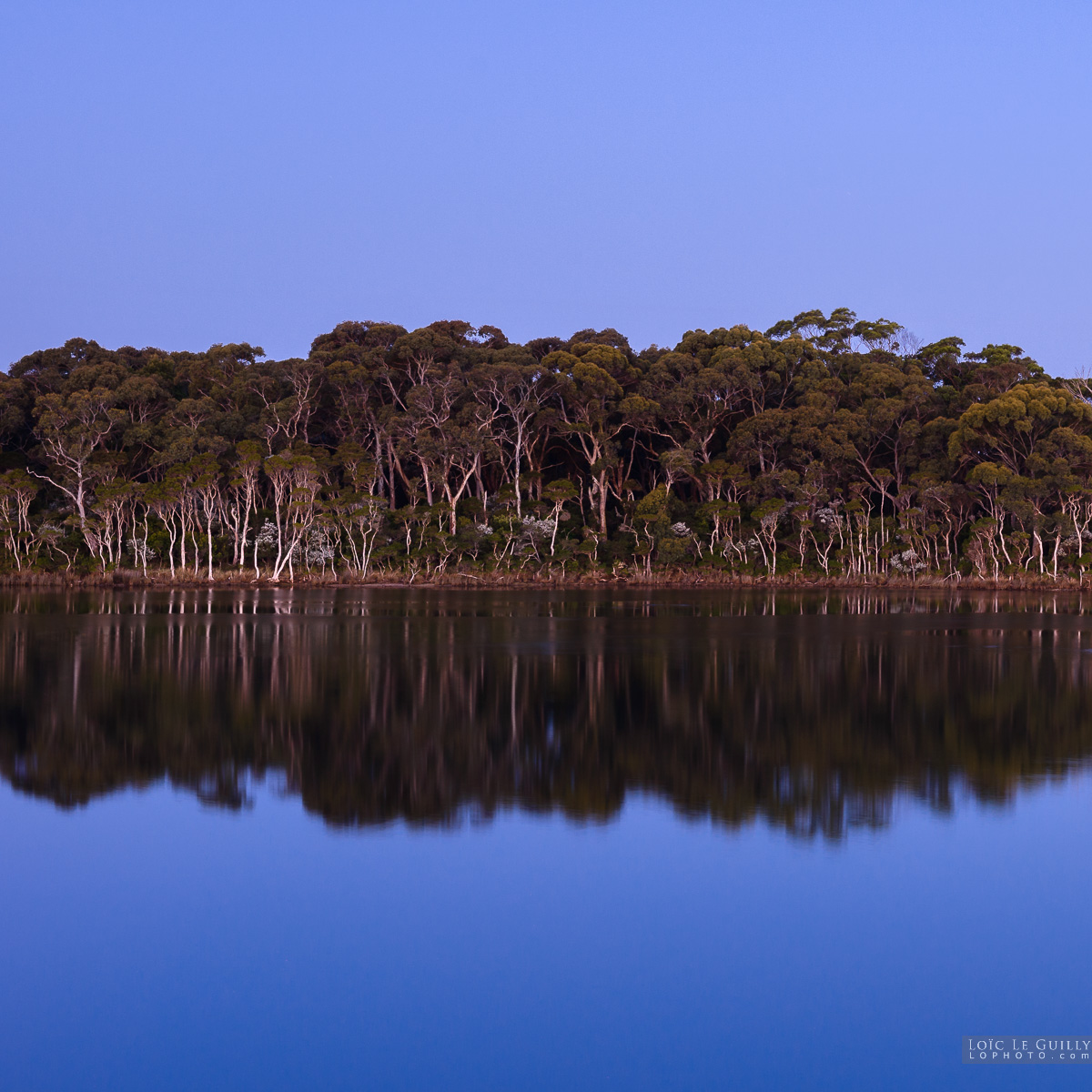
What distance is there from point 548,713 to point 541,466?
50102mm

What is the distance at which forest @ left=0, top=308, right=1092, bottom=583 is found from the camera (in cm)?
5391

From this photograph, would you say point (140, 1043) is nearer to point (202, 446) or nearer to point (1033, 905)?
point (1033, 905)

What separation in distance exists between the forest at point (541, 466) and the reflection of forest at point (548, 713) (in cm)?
2377

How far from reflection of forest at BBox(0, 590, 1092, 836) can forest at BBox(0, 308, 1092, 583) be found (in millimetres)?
23767

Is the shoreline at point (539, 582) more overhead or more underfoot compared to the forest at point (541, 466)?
more underfoot

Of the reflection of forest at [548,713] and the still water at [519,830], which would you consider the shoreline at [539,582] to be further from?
the still water at [519,830]

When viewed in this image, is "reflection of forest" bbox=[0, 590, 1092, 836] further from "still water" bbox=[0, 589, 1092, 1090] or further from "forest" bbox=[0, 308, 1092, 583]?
"forest" bbox=[0, 308, 1092, 583]

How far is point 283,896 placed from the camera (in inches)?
344

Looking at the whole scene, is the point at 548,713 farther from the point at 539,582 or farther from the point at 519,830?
the point at 539,582

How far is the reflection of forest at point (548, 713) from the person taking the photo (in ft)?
39.2

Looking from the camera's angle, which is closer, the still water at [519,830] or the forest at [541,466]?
the still water at [519,830]

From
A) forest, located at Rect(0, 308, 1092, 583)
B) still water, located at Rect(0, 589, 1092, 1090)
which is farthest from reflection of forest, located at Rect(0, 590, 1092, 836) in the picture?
forest, located at Rect(0, 308, 1092, 583)

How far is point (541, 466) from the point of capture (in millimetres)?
66062

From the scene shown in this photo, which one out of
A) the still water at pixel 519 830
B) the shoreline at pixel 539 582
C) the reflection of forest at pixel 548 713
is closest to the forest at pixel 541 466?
the shoreline at pixel 539 582
